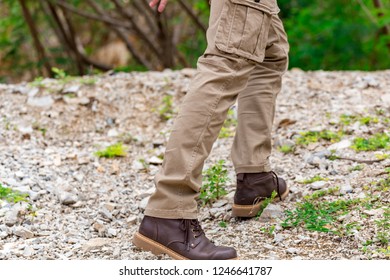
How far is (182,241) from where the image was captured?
2885 millimetres

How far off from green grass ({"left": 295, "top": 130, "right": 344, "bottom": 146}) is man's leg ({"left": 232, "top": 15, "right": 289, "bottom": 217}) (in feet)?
3.94

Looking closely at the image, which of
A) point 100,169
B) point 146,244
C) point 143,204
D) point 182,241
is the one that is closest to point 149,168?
point 100,169

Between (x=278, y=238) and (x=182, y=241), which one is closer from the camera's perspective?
(x=182, y=241)

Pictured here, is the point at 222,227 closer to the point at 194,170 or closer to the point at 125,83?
the point at 194,170

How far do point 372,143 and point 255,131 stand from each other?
1289 millimetres

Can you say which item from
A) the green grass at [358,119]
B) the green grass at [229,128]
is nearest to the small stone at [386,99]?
the green grass at [358,119]

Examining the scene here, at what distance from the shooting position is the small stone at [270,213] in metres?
3.44

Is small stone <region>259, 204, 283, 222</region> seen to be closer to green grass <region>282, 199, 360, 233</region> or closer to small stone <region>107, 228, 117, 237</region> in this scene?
green grass <region>282, 199, 360, 233</region>

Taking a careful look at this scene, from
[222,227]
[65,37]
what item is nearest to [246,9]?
[222,227]

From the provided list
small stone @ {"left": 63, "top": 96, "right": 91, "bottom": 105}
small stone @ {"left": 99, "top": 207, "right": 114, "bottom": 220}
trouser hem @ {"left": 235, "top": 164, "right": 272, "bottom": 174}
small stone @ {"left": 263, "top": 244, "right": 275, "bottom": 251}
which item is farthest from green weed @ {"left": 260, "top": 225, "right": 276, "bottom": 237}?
small stone @ {"left": 63, "top": 96, "right": 91, "bottom": 105}

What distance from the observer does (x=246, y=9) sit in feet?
9.22

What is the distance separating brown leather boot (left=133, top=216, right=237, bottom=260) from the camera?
2.87 meters

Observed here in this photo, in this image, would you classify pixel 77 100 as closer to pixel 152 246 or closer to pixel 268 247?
pixel 152 246

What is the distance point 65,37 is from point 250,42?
711cm
